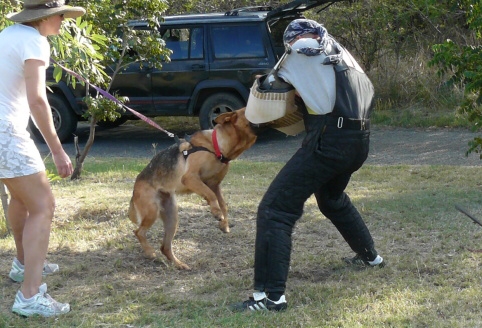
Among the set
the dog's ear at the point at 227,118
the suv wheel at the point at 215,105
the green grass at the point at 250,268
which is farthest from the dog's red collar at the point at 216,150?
the suv wheel at the point at 215,105

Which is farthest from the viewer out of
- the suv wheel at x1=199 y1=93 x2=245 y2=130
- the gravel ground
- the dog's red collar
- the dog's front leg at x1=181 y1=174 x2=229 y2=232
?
the suv wheel at x1=199 y1=93 x2=245 y2=130

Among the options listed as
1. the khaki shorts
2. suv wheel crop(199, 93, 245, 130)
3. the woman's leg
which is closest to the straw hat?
the khaki shorts

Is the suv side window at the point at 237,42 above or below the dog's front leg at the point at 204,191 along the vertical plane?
above

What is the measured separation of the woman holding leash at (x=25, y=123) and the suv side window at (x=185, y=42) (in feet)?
26.8

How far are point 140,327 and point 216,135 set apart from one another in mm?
1878

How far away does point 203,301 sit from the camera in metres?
4.82

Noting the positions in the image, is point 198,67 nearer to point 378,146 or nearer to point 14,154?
point 378,146

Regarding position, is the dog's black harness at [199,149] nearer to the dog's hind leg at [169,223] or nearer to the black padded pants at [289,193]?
the dog's hind leg at [169,223]

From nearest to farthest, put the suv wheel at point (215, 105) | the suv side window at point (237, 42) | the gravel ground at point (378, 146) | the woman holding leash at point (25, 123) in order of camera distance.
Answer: the woman holding leash at point (25, 123) → the gravel ground at point (378, 146) → the suv side window at point (237, 42) → the suv wheel at point (215, 105)

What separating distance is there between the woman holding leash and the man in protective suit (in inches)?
49.5

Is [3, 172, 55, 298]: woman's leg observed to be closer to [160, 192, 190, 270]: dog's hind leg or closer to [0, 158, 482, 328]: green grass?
[0, 158, 482, 328]: green grass

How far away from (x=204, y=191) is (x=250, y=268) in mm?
698

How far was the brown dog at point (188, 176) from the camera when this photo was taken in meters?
5.79

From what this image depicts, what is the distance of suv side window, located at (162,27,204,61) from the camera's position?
12.7m
